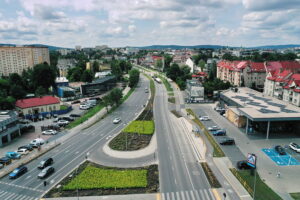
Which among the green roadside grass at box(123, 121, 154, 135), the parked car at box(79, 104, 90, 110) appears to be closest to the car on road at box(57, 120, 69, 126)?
the parked car at box(79, 104, 90, 110)

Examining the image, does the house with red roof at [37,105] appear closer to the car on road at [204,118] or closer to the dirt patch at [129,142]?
the dirt patch at [129,142]

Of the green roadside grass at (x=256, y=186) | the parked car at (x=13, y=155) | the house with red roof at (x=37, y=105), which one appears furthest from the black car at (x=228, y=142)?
the house with red roof at (x=37, y=105)

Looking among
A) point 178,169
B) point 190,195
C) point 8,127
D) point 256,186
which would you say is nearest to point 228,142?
point 256,186

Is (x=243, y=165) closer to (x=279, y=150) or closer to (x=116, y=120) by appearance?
(x=279, y=150)

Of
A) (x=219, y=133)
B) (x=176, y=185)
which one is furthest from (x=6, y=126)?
(x=219, y=133)

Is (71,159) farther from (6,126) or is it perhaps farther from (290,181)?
(290,181)

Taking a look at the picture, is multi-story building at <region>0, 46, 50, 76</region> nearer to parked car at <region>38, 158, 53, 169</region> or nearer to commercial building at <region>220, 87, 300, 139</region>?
parked car at <region>38, 158, 53, 169</region>

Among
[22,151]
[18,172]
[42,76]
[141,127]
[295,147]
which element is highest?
[42,76]
